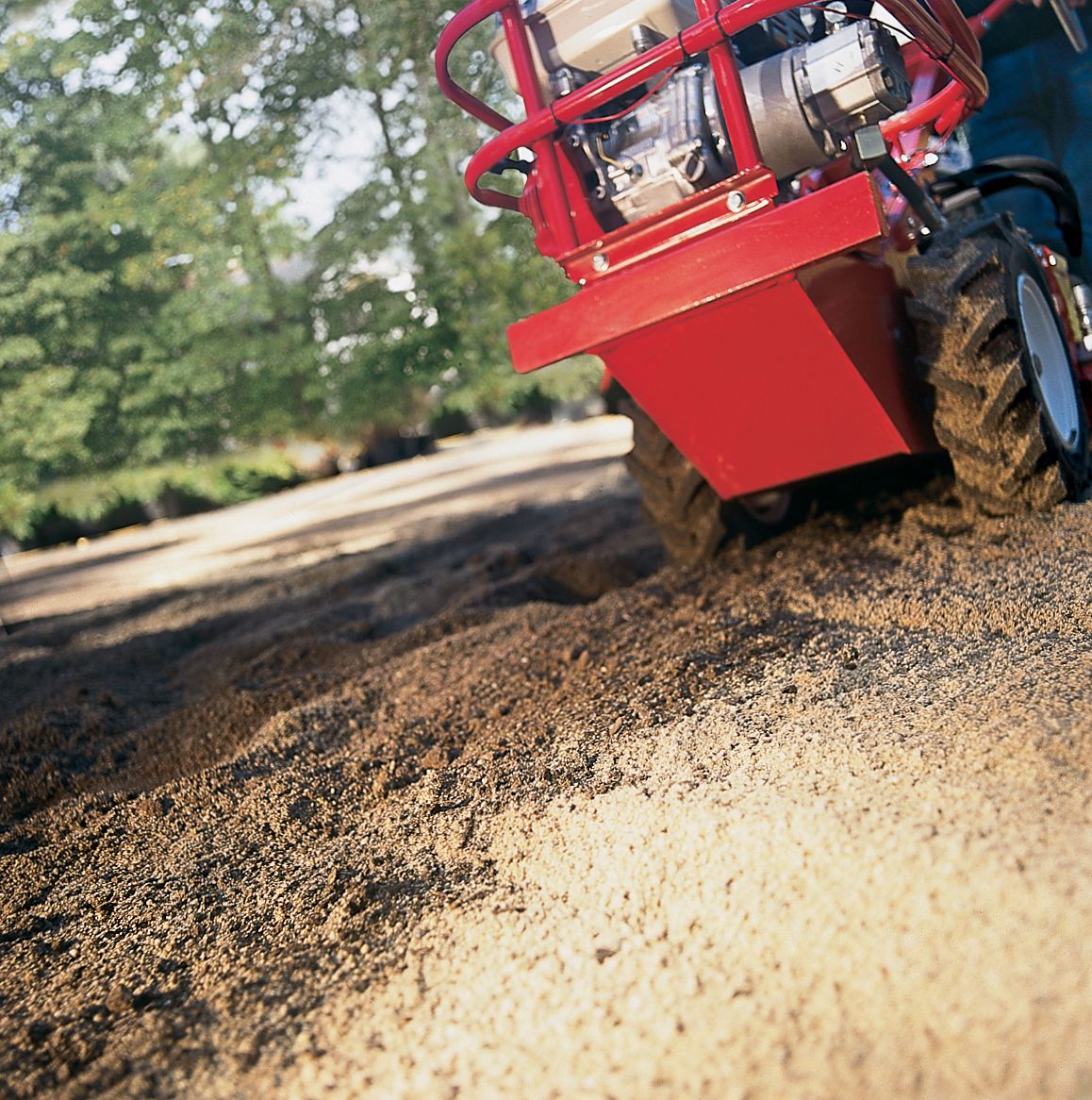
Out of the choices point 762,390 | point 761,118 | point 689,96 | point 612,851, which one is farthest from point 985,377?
point 612,851

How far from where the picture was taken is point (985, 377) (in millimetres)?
2996

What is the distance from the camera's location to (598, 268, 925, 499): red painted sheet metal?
281cm

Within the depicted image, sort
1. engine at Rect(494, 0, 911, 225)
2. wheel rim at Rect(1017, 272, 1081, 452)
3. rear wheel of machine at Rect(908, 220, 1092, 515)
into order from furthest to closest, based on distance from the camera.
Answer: wheel rim at Rect(1017, 272, 1081, 452)
rear wheel of machine at Rect(908, 220, 1092, 515)
engine at Rect(494, 0, 911, 225)

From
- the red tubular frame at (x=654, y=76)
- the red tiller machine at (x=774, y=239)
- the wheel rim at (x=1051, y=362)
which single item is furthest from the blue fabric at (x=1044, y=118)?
the red tubular frame at (x=654, y=76)

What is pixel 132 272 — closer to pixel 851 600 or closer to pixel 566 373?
pixel 566 373

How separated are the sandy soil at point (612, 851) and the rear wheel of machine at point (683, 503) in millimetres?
155

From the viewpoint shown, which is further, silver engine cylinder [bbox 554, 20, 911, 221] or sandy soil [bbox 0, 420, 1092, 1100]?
silver engine cylinder [bbox 554, 20, 911, 221]

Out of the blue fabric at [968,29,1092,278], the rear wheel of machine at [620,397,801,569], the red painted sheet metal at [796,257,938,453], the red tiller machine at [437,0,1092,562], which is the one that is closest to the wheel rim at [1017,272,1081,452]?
the red tiller machine at [437,0,1092,562]

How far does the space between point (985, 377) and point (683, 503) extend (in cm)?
117

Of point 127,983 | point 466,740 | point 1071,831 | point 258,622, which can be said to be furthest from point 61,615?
point 1071,831

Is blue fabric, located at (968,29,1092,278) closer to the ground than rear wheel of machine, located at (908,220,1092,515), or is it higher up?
higher up

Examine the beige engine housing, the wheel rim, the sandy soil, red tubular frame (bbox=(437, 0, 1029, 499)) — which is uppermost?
the beige engine housing

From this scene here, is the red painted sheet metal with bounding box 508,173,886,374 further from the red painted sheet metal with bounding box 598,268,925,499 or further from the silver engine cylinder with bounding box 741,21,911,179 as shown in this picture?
the silver engine cylinder with bounding box 741,21,911,179

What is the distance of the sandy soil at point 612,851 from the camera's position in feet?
4.55
